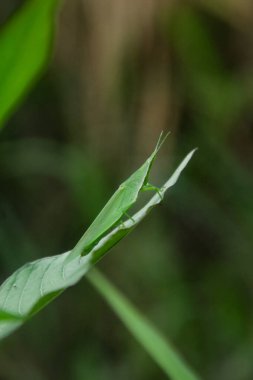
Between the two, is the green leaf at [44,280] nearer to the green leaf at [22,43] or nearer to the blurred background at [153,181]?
the green leaf at [22,43]

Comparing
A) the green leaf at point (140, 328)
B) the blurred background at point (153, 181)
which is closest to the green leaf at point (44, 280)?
the green leaf at point (140, 328)

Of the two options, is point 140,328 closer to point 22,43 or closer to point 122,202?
point 122,202

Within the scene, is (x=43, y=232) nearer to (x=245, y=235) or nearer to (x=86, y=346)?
(x=86, y=346)

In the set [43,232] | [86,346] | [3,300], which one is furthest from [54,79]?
[3,300]

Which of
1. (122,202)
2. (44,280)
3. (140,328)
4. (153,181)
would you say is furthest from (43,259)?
(153,181)

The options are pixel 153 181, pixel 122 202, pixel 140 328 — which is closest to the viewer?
pixel 122 202

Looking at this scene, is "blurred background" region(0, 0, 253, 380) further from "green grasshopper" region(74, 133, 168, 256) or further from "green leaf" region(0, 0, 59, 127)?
"green leaf" region(0, 0, 59, 127)
